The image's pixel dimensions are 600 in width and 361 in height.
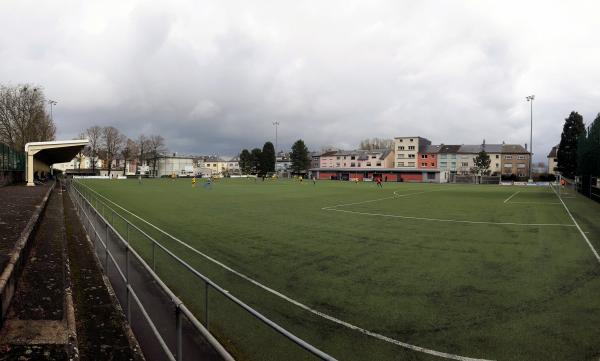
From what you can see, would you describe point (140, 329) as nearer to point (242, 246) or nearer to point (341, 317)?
point (341, 317)

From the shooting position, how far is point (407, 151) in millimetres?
104750

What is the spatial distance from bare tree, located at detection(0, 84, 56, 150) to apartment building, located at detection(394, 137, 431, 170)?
8714cm

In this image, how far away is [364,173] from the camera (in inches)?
4048

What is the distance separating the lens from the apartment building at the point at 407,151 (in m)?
103

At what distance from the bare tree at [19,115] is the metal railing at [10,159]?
17382mm

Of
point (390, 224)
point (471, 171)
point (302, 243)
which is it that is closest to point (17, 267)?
point (302, 243)

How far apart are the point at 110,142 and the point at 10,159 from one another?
263 ft

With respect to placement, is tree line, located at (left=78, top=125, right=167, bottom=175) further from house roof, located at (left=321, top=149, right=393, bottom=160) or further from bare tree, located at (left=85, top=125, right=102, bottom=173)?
house roof, located at (left=321, top=149, right=393, bottom=160)

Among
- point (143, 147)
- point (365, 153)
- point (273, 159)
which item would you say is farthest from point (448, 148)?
point (143, 147)

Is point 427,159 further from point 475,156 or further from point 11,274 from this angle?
point 11,274

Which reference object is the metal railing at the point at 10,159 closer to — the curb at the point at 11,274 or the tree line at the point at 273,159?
the curb at the point at 11,274

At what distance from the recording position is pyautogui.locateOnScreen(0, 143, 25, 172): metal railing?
26334 mm

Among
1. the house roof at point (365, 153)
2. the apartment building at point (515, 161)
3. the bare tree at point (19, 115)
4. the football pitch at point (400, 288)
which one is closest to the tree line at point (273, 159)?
the house roof at point (365, 153)

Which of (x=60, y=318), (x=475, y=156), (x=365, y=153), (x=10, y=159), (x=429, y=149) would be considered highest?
(x=429, y=149)
